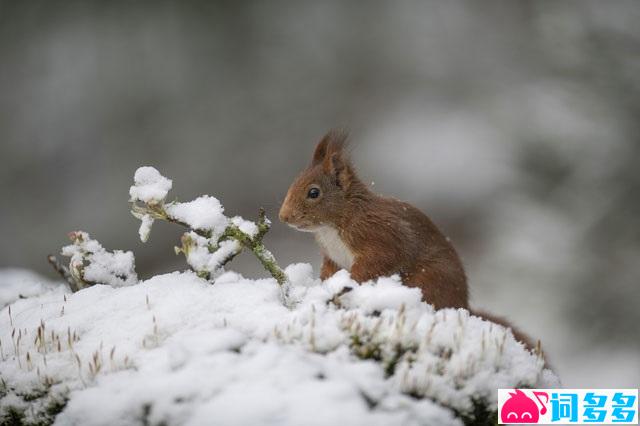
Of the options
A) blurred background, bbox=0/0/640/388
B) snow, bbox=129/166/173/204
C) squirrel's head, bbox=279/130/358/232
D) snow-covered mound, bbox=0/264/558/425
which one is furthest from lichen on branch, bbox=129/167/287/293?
blurred background, bbox=0/0/640/388

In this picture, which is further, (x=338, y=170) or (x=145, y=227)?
(x=338, y=170)

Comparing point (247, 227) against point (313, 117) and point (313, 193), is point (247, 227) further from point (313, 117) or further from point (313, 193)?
point (313, 117)

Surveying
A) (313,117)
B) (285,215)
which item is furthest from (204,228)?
(313,117)

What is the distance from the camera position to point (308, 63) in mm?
4797

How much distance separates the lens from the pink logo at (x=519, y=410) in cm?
150

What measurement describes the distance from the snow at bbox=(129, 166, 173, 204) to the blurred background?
2.14 m

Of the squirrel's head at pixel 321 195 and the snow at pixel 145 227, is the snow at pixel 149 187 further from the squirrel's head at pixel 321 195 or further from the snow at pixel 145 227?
the squirrel's head at pixel 321 195

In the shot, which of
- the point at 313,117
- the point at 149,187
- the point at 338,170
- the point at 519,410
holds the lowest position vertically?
the point at 519,410

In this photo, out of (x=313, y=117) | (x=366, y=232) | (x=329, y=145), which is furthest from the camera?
(x=313, y=117)

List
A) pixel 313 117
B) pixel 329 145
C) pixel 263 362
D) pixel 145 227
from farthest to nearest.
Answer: pixel 313 117 → pixel 329 145 → pixel 145 227 → pixel 263 362

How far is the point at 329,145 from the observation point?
88.0 inches

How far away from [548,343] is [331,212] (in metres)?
2.26

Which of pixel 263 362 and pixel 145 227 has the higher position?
pixel 145 227

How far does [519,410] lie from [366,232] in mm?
756
